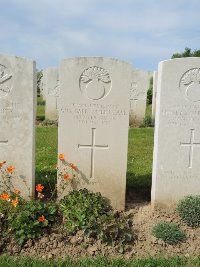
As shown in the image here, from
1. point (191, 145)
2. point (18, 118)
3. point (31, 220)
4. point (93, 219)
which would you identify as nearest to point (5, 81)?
point (18, 118)

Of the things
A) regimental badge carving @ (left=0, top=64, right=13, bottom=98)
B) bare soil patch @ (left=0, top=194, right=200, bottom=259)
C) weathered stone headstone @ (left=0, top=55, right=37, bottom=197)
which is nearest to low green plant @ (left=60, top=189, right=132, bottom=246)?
bare soil patch @ (left=0, top=194, right=200, bottom=259)

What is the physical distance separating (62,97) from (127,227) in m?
1.92

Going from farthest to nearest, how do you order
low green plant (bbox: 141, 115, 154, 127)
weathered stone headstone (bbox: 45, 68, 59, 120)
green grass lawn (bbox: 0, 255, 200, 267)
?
low green plant (bbox: 141, 115, 154, 127)
weathered stone headstone (bbox: 45, 68, 59, 120)
green grass lawn (bbox: 0, 255, 200, 267)

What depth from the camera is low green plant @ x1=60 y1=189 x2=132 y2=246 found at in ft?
12.9

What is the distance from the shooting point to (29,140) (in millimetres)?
4586

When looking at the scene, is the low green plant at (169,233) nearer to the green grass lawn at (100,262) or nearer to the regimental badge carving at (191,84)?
the green grass lawn at (100,262)

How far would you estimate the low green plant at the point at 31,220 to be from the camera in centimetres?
387

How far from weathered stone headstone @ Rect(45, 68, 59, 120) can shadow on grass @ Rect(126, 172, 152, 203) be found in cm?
824

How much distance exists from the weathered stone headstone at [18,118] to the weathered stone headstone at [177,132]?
176cm

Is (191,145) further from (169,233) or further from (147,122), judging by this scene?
(147,122)

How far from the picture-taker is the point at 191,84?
4625 mm

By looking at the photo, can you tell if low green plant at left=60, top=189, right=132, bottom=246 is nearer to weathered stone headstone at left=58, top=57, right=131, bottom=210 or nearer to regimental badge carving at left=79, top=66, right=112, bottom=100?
weathered stone headstone at left=58, top=57, right=131, bottom=210

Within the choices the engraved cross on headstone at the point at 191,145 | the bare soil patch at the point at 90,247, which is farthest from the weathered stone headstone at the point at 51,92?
the bare soil patch at the point at 90,247

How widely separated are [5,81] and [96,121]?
4.42ft
